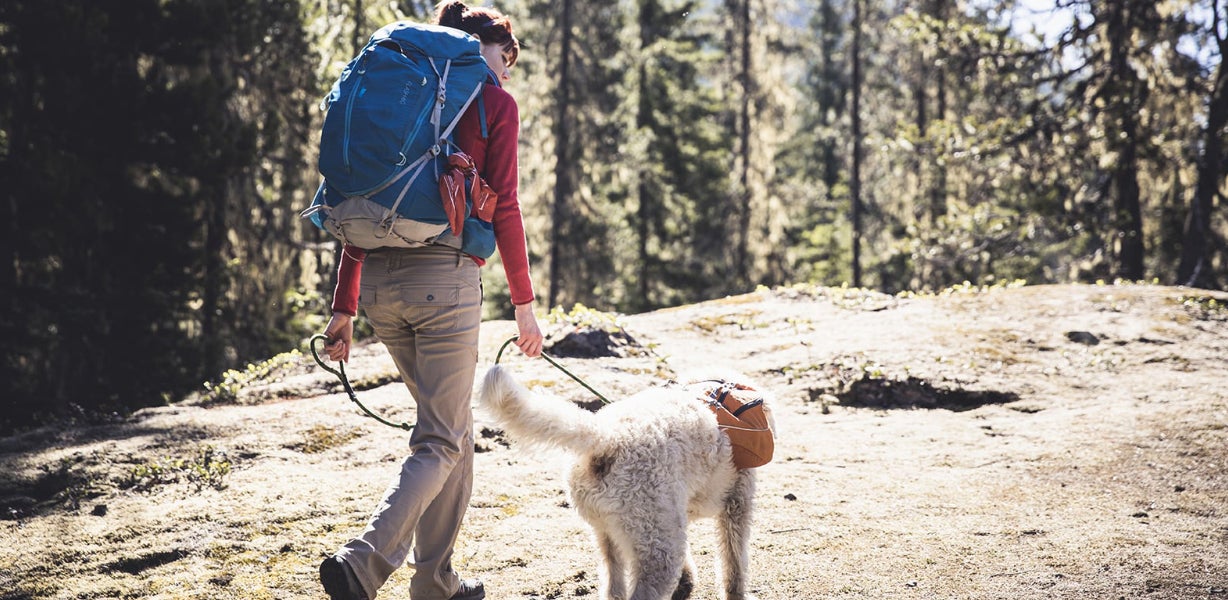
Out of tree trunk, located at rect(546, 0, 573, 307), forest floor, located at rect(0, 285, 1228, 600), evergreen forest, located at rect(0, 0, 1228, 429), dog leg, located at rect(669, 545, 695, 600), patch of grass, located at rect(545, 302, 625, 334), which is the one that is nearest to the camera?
dog leg, located at rect(669, 545, 695, 600)

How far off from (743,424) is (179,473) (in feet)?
11.7

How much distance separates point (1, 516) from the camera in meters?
4.71

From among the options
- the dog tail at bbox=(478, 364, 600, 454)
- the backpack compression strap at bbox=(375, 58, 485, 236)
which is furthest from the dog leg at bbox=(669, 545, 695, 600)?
the backpack compression strap at bbox=(375, 58, 485, 236)

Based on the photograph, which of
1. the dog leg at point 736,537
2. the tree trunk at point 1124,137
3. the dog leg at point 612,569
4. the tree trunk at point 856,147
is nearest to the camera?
the dog leg at point 612,569

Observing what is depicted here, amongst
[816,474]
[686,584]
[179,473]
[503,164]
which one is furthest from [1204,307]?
[179,473]

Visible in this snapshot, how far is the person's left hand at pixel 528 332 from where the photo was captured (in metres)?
3.17

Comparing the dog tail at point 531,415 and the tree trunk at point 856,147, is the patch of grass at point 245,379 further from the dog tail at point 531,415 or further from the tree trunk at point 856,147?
the tree trunk at point 856,147

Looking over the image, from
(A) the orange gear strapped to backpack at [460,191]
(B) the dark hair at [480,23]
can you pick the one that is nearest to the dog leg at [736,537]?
(A) the orange gear strapped to backpack at [460,191]

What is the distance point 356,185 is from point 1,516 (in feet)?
11.3

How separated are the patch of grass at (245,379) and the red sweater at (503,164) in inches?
188

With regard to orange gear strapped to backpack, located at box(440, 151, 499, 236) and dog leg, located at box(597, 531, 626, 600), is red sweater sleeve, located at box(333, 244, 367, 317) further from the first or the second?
dog leg, located at box(597, 531, 626, 600)

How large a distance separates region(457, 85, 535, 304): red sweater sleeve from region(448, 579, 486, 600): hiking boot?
1.23 meters

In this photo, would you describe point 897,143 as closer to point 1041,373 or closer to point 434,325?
point 1041,373

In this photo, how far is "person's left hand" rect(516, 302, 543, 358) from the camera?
3.17 metres
